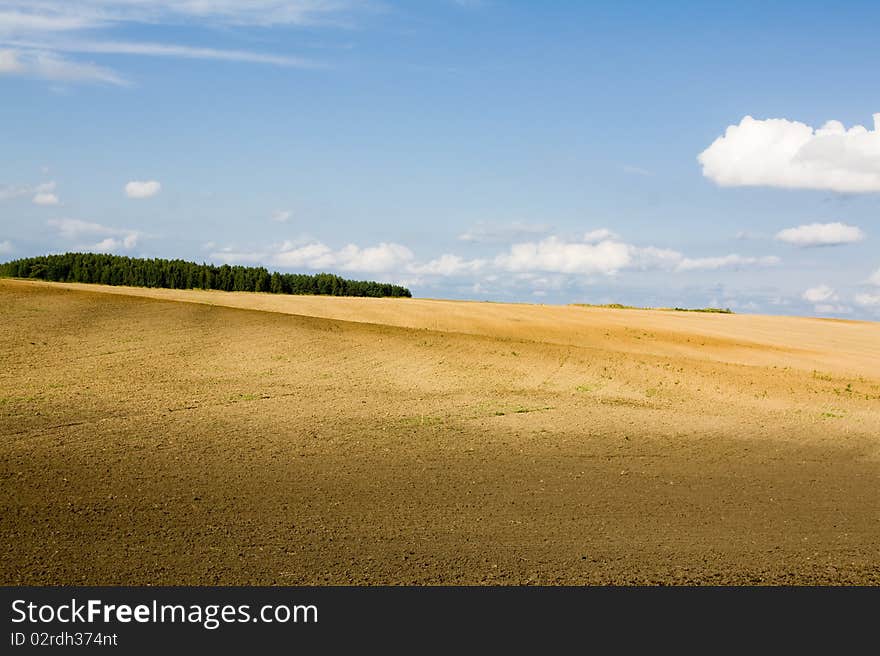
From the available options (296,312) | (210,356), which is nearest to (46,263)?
(296,312)

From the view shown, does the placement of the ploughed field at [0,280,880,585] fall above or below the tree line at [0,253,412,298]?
below

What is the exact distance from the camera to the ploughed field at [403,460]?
29.5 feet

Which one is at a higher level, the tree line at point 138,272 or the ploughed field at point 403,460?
the tree line at point 138,272

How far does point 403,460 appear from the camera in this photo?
13742 mm

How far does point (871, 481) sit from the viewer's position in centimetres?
1388

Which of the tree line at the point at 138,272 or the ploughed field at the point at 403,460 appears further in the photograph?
the tree line at the point at 138,272

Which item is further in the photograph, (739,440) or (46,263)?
(46,263)

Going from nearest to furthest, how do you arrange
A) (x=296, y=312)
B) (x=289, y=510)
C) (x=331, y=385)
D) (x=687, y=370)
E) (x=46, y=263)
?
(x=289, y=510), (x=331, y=385), (x=687, y=370), (x=296, y=312), (x=46, y=263)

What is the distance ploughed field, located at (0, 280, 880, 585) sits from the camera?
353 inches

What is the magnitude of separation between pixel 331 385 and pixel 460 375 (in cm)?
453

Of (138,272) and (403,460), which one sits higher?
(138,272)

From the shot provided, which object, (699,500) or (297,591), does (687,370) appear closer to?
(699,500)

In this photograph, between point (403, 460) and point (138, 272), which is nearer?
point (403, 460)

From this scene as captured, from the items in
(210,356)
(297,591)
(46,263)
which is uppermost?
(46,263)
